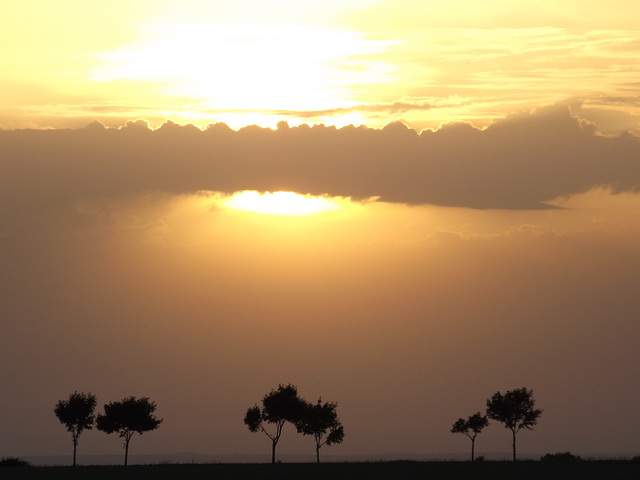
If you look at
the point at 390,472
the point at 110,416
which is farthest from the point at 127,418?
the point at 390,472

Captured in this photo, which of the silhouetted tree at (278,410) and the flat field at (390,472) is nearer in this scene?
the flat field at (390,472)

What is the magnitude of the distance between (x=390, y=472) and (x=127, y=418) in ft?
239

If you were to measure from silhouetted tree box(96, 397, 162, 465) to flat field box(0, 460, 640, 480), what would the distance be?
4603cm

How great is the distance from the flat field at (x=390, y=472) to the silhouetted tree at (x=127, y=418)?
1812 inches

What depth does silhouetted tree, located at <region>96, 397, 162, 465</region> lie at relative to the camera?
6801 inches

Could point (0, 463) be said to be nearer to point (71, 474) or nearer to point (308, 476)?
point (71, 474)

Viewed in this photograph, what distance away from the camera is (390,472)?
109250 millimetres

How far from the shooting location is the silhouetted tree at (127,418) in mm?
172750

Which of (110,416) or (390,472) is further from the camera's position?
(110,416)

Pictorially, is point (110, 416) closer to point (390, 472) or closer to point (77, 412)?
point (77, 412)

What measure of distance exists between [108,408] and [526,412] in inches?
2501

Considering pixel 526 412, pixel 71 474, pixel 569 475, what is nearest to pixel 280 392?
pixel 526 412

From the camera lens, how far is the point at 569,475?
99.2m

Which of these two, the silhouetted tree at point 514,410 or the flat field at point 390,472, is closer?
the flat field at point 390,472
